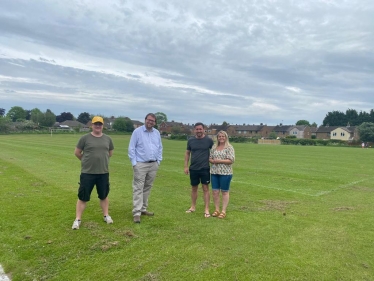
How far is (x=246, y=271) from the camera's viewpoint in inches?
175

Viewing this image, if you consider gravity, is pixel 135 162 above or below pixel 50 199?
above

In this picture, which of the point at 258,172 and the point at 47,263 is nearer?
the point at 47,263

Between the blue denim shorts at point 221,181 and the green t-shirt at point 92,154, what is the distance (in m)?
2.56

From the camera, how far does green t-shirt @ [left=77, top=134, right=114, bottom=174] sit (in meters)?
6.13

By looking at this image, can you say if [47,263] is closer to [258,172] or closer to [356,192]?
[356,192]

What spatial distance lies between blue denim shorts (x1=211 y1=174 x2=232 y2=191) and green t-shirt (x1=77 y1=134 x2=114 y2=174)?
2562mm

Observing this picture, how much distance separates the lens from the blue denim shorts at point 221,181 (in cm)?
706

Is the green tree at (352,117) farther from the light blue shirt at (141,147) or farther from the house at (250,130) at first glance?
the light blue shirt at (141,147)

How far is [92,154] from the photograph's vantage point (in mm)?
6125

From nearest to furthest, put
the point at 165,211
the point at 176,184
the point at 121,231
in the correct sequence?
1. the point at 121,231
2. the point at 165,211
3. the point at 176,184

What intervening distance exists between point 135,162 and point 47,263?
8.88 ft

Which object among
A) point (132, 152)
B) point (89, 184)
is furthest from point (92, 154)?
point (132, 152)

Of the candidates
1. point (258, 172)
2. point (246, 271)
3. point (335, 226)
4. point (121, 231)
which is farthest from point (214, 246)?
point (258, 172)

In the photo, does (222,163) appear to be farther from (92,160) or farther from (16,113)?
(16,113)
